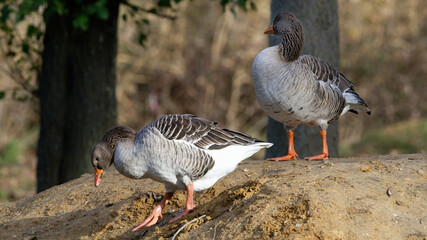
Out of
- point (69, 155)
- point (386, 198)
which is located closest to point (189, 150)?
point (386, 198)

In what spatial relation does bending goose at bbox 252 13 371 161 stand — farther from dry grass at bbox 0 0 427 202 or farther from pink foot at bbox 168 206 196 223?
dry grass at bbox 0 0 427 202

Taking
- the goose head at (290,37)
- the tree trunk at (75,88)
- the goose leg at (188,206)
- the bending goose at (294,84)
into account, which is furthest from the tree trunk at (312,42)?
the goose leg at (188,206)

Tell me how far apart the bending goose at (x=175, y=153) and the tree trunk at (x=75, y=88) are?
2767 mm

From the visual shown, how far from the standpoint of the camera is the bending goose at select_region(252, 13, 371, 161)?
610 centimetres

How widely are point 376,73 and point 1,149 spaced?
9.06 metres

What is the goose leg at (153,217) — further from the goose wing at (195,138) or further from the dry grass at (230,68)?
the dry grass at (230,68)

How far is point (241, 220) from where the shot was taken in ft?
13.5

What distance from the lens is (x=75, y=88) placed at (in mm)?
7738

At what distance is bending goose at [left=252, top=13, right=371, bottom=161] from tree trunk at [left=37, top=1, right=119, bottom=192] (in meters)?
2.50

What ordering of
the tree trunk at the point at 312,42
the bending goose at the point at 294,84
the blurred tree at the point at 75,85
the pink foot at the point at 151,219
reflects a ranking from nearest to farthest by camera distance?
1. the pink foot at the point at 151,219
2. the bending goose at the point at 294,84
3. the tree trunk at the point at 312,42
4. the blurred tree at the point at 75,85

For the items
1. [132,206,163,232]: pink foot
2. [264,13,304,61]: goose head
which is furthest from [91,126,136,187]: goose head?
[264,13,304,61]: goose head

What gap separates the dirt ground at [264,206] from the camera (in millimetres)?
3930

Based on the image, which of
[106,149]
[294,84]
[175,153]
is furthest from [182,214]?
[294,84]

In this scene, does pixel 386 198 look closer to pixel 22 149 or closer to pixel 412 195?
pixel 412 195
